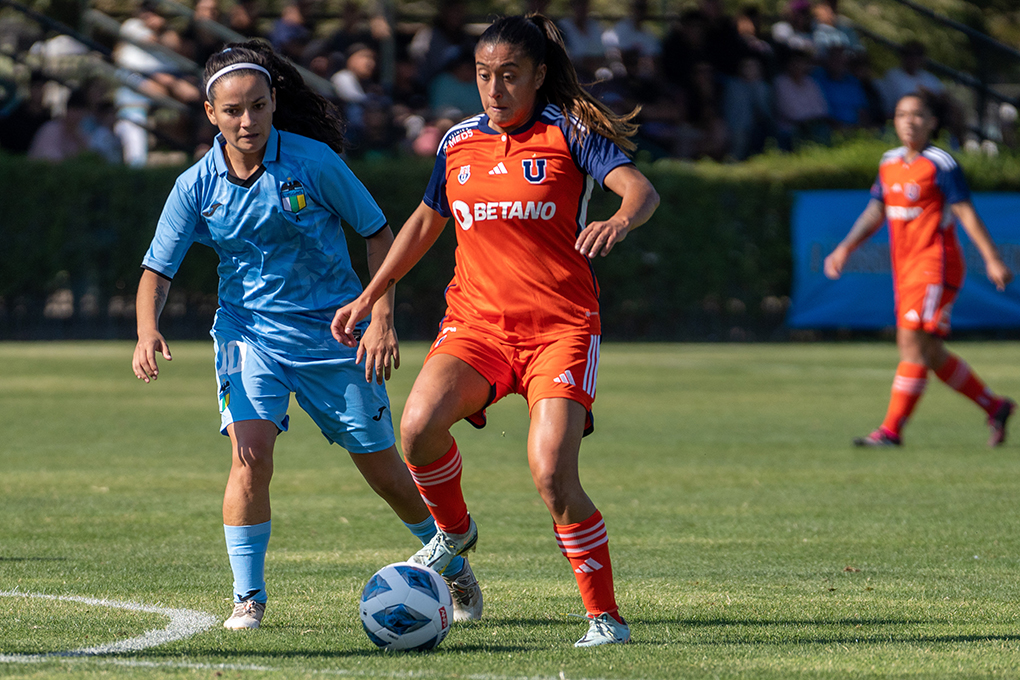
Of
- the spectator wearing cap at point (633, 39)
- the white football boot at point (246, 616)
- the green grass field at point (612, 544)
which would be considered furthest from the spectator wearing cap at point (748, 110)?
the white football boot at point (246, 616)

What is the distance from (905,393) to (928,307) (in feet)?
2.18

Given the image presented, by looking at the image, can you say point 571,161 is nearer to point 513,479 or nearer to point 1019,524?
point 1019,524

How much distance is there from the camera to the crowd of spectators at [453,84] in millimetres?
21453

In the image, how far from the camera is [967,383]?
1134 centimetres

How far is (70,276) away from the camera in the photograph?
2072 cm

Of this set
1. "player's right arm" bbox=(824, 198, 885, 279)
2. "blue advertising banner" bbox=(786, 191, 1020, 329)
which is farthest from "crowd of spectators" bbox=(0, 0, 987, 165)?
"player's right arm" bbox=(824, 198, 885, 279)

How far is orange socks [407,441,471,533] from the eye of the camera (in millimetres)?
5477

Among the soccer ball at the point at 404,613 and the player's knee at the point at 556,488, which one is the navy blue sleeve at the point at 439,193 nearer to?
the player's knee at the point at 556,488

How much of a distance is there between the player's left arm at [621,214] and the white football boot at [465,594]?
142 cm

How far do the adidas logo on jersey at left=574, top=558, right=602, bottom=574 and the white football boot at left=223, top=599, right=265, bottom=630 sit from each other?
1171 mm

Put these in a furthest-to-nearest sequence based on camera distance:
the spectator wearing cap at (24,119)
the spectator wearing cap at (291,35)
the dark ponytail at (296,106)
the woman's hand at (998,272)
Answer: the spectator wearing cap at (291,35) → the spectator wearing cap at (24,119) → the woman's hand at (998,272) → the dark ponytail at (296,106)

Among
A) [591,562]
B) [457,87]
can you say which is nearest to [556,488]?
[591,562]

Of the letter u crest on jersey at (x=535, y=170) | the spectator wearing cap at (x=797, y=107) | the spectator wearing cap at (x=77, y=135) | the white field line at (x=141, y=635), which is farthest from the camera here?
the spectator wearing cap at (x=797, y=107)

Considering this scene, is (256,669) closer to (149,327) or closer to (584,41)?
(149,327)
